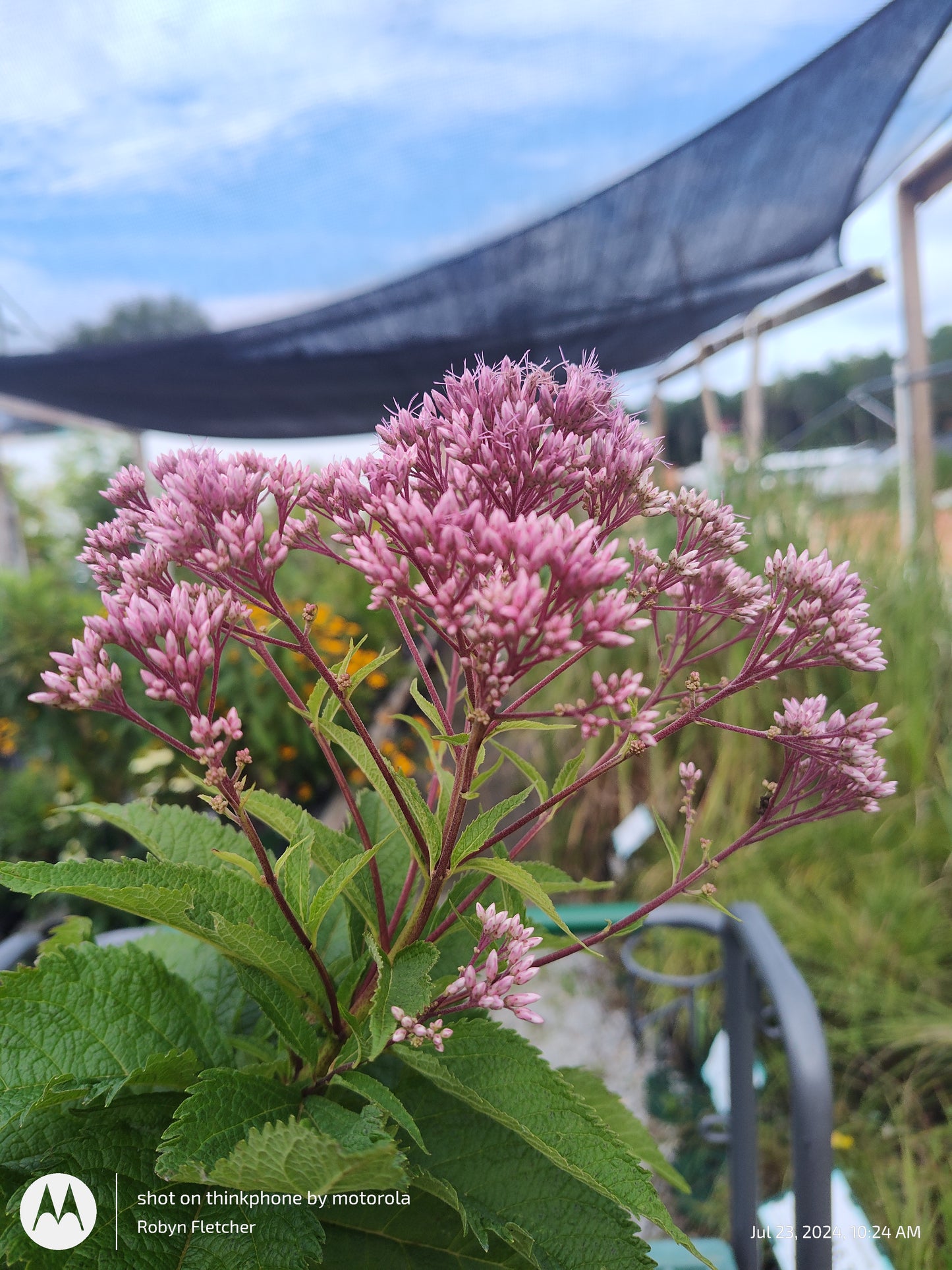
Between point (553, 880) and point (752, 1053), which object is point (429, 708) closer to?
point (553, 880)

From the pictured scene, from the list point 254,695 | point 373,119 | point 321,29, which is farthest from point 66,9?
point 254,695

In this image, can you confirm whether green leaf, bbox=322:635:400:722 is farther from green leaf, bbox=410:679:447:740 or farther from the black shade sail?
the black shade sail

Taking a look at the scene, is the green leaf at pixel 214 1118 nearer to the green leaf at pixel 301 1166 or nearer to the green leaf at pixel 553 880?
the green leaf at pixel 301 1166

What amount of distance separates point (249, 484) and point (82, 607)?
2.66m

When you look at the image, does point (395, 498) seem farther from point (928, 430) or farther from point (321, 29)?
point (928, 430)

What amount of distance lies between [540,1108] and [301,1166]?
14 cm

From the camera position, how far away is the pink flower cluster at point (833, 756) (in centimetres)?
53

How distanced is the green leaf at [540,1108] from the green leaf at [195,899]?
0.31 ft

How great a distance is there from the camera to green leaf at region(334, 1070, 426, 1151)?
0.43m

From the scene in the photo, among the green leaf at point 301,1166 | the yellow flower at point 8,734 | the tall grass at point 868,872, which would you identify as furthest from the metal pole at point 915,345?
the yellow flower at point 8,734

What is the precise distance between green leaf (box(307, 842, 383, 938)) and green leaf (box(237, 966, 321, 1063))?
51 millimetres

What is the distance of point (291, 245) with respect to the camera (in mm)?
3062

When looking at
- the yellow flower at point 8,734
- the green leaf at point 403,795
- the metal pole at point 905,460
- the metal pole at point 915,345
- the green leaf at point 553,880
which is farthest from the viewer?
the metal pole at point 915,345

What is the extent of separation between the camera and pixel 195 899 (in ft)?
1.64
